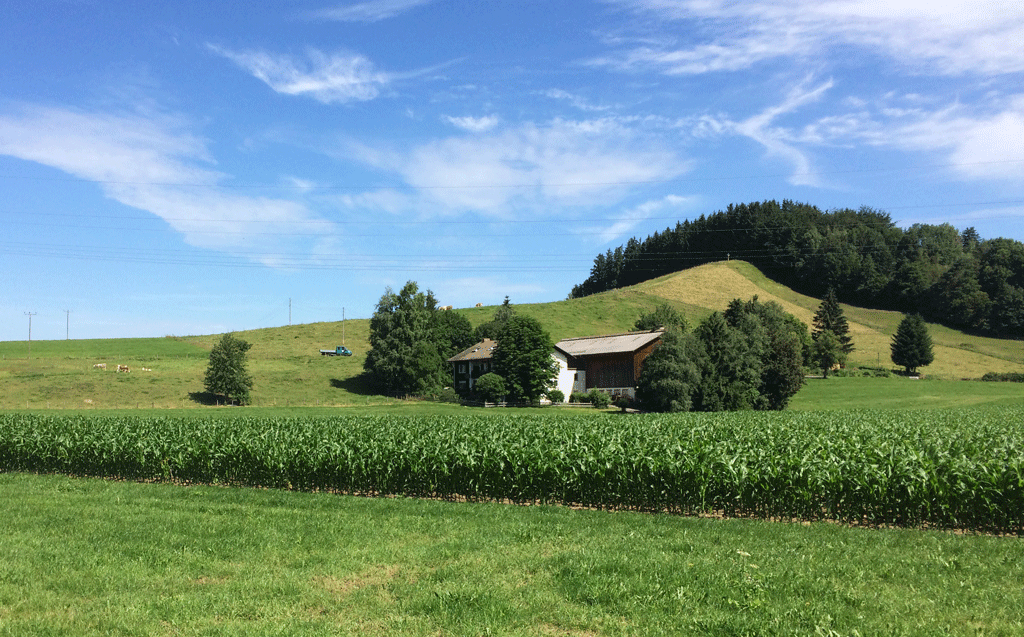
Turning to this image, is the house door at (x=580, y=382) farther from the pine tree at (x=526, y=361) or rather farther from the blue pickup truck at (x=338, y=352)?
the blue pickup truck at (x=338, y=352)

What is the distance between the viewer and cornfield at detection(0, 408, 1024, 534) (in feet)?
43.0

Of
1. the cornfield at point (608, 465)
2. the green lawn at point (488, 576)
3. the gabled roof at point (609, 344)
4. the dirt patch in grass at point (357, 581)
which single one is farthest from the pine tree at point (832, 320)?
the dirt patch in grass at point (357, 581)

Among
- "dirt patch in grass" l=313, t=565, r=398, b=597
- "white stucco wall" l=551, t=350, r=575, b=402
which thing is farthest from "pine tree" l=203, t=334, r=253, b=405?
"dirt patch in grass" l=313, t=565, r=398, b=597

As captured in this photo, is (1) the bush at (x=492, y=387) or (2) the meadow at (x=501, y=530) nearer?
(2) the meadow at (x=501, y=530)

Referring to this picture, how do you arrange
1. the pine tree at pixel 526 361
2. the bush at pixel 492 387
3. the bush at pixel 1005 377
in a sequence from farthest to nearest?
the bush at pixel 1005 377, the pine tree at pixel 526 361, the bush at pixel 492 387

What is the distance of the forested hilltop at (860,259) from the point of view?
4938 inches

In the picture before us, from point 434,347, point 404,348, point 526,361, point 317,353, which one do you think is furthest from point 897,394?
point 317,353

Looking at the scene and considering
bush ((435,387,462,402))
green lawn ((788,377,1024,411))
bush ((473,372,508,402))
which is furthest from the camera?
bush ((435,387,462,402))

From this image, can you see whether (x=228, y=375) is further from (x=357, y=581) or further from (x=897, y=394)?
(x=897, y=394)

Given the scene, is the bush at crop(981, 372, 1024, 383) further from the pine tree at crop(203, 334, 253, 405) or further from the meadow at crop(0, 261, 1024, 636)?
the pine tree at crop(203, 334, 253, 405)

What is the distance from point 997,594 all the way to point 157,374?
268 ft

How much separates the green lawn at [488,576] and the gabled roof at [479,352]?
63.0 meters

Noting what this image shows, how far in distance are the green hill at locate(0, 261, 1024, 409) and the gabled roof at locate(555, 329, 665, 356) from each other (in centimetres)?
1829

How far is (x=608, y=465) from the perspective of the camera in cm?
1515
